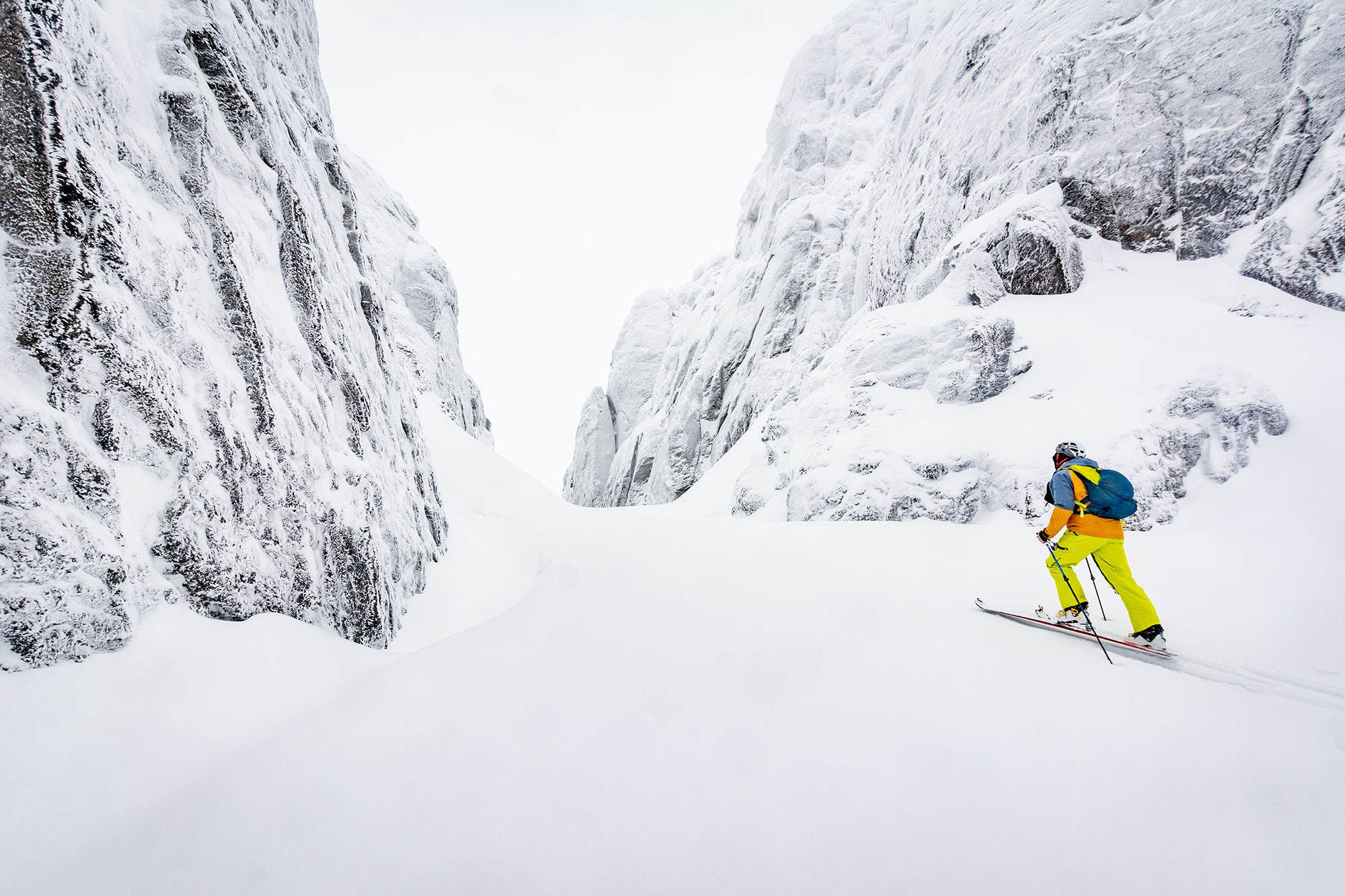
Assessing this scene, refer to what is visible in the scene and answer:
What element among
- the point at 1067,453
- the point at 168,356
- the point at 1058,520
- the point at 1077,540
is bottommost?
the point at 1077,540

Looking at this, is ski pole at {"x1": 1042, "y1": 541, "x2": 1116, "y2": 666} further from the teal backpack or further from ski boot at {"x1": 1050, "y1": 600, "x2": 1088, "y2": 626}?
the teal backpack

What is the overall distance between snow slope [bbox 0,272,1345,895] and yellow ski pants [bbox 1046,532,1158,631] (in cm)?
52

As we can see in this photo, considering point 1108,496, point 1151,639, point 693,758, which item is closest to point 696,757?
point 693,758

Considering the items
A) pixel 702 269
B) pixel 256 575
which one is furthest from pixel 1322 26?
pixel 702 269

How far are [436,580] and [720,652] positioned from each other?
451 centimetres

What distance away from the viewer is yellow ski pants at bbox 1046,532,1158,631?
4047 mm

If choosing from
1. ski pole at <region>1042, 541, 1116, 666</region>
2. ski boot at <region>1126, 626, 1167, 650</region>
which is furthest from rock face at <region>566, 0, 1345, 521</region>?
ski boot at <region>1126, 626, 1167, 650</region>

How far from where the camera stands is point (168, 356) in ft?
10.7

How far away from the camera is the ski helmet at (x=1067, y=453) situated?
4.81m

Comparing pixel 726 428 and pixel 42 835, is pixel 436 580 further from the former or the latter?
pixel 726 428

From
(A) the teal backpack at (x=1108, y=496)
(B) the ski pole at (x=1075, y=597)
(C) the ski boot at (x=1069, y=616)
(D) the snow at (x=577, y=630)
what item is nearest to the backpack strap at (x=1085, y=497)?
(A) the teal backpack at (x=1108, y=496)

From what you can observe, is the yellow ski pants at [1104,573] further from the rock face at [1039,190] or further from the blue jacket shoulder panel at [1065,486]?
the rock face at [1039,190]

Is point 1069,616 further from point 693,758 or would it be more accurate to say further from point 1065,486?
point 693,758

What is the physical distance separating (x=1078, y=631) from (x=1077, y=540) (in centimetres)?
83
